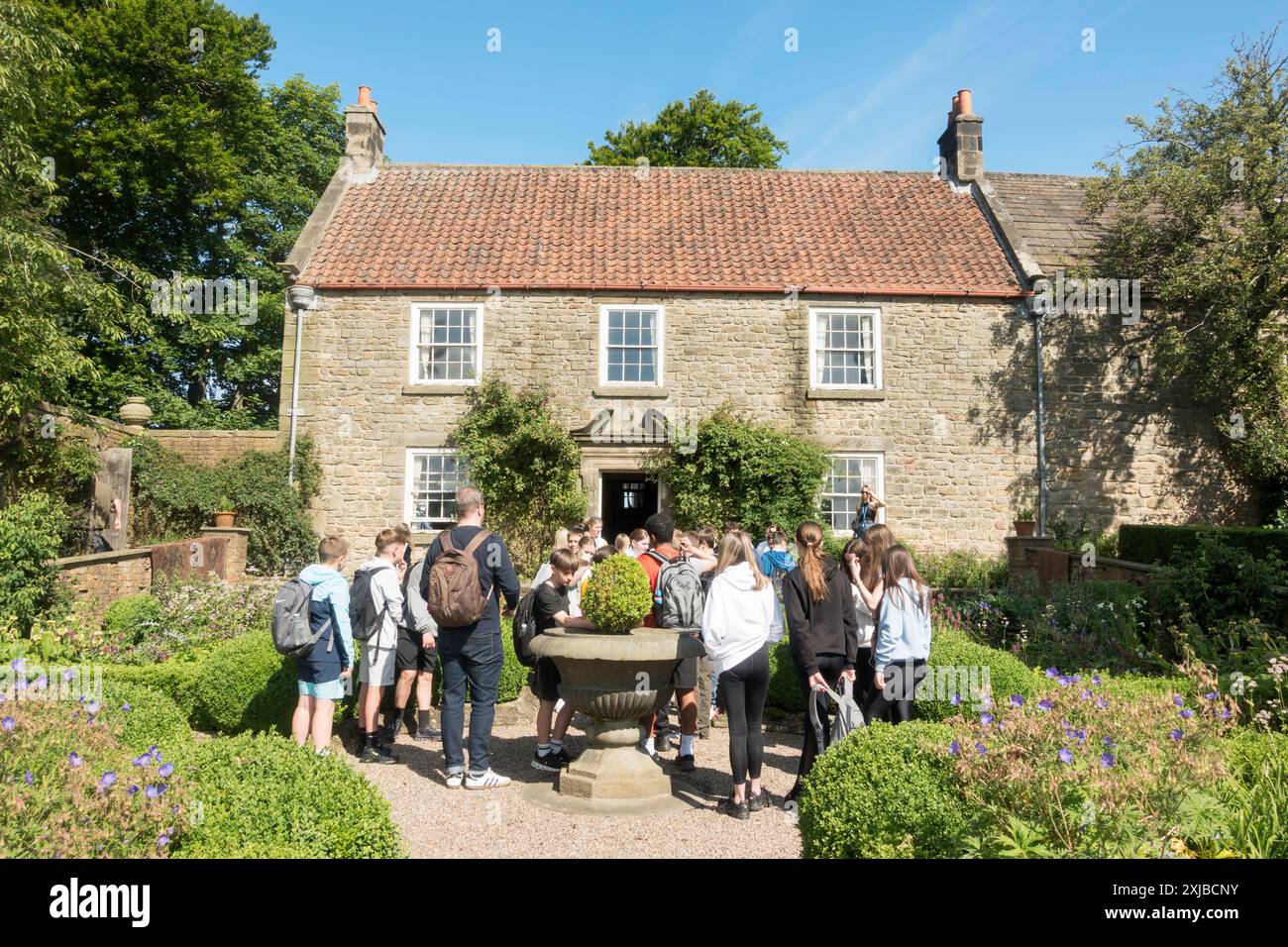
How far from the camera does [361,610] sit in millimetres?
7203

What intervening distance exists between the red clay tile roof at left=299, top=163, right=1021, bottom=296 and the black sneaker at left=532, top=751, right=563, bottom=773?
10968 millimetres

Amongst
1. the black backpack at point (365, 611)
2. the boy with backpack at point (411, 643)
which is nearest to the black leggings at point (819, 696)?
the boy with backpack at point (411, 643)

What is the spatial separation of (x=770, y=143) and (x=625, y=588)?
2712 cm

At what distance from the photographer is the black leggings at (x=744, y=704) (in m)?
5.92

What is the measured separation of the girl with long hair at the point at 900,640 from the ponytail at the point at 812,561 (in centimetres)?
49

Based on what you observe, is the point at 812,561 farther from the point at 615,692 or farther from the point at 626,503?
the point at 626,503

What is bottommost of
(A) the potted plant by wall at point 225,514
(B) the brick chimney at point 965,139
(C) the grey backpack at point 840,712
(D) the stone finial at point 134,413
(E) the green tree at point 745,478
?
(C) the grey backpack at point 840,712

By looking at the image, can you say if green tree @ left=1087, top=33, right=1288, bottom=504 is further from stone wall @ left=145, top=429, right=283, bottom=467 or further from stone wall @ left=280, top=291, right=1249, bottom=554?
stone wall @ left=145, top=429, right=283, bottom=467

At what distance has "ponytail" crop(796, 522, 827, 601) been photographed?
243 inches

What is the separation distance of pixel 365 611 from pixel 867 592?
13.6 ft

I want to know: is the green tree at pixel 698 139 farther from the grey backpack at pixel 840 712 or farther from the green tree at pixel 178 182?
the grey backpack at pixel 840 712

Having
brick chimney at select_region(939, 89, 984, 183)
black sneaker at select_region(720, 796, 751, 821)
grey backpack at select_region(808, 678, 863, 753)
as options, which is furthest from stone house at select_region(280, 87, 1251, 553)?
black sneaker at select_region(720, 796, 751, 821)

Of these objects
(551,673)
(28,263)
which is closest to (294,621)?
(551,673)

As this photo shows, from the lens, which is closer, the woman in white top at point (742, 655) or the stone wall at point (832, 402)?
the woman in white top at point (742, 655)
